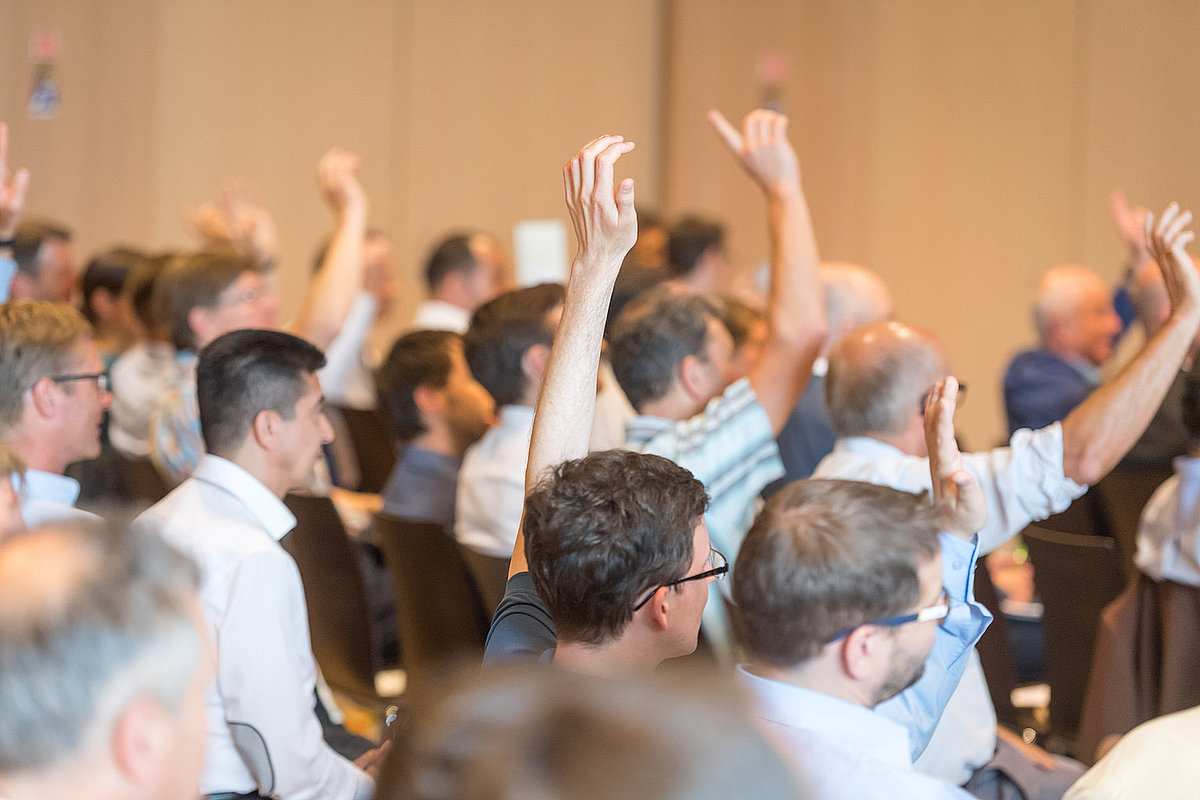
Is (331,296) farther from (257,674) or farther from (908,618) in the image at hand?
(908,618)

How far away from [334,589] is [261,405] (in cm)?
104

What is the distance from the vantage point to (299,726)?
7.09ft

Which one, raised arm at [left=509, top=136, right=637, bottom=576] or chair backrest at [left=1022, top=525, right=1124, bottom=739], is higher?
raised arm at [left=509, top=136, right=637, bottom=576]

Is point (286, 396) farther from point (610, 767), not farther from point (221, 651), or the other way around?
point (610, 767)

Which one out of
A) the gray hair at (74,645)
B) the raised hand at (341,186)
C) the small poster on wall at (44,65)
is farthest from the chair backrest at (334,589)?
the small poster on wall at (44,65)

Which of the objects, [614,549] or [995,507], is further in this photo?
[995,507]

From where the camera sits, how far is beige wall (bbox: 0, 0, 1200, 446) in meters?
6.82

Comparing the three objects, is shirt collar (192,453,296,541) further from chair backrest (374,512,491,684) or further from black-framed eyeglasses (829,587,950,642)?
black-framed eyeglasses (829,587,950,642)

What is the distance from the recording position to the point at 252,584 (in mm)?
2154

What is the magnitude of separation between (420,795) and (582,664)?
0.94 meters

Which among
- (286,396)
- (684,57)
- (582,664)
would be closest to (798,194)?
(286,396)

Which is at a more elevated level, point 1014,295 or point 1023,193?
point 1023,193

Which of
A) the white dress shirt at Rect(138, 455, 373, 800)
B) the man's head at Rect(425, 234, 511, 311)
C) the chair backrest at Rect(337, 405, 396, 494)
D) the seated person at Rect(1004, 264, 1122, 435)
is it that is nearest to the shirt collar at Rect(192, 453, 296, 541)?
the white dress shirt at Rect(138, 455, 373, 800)

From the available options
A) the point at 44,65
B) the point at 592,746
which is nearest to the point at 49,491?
the point at 592,746
